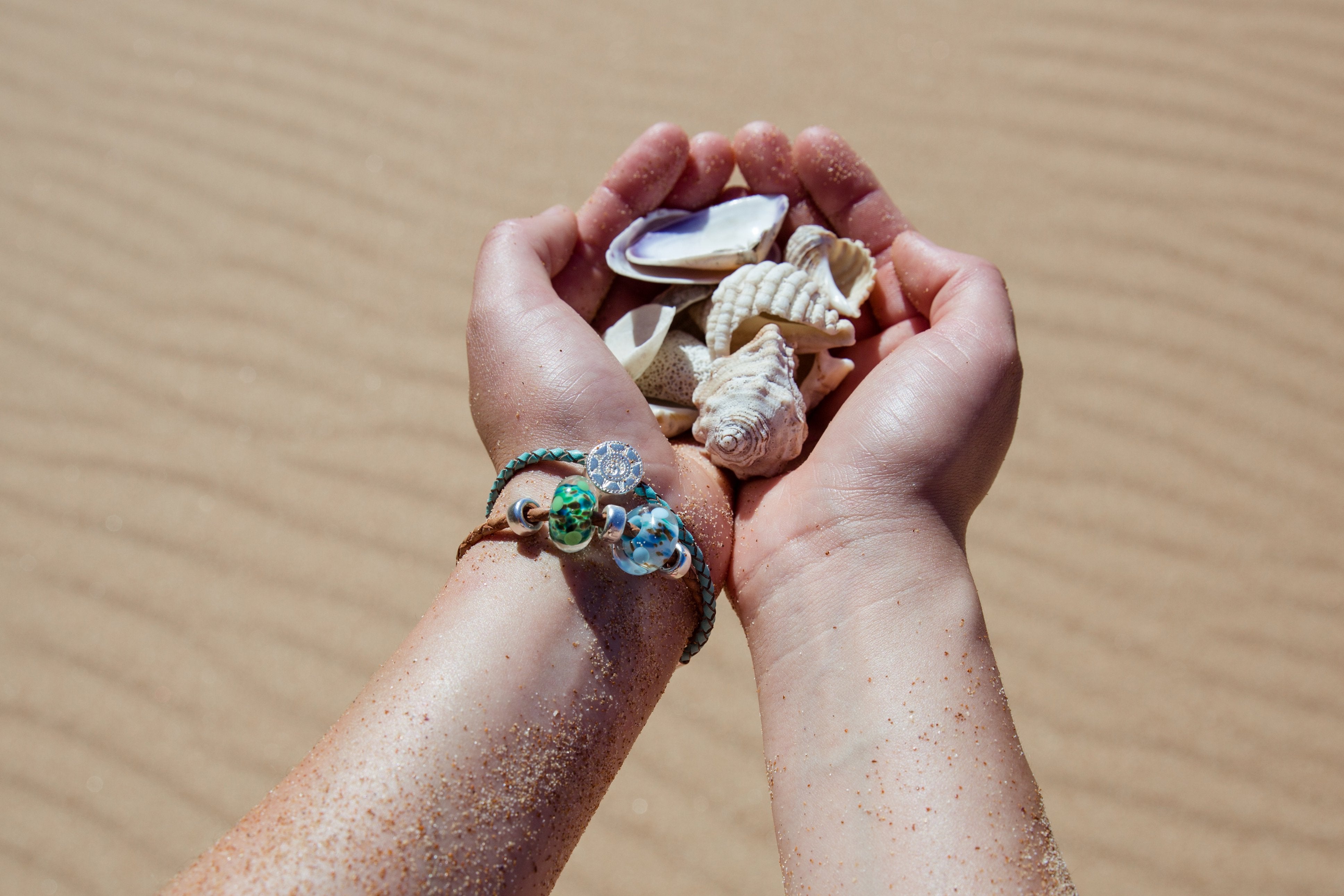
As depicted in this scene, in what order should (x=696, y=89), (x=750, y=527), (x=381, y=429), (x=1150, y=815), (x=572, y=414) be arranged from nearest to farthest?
(x=572, y=414) < (x=750, y=527) < (x=1150, y=815) < (x=381, y=429) < (x=696, y=89)

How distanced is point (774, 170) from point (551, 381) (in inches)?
36.1

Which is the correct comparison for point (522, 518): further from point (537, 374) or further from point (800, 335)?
point (800, 335)

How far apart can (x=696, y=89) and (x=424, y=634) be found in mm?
3160

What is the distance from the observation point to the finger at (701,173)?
232 cm

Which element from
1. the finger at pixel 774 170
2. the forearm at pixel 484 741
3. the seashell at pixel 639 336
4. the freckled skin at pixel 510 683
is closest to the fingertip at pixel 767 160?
the finger at pixel 774 170

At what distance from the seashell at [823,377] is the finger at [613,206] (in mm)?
549

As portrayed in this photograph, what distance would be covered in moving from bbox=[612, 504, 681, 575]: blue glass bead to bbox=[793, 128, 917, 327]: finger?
0.95 metres

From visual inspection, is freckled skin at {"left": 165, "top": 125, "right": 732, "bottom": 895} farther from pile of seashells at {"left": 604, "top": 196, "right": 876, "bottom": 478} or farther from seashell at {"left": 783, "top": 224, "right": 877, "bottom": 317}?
seashell at {"left": 783, "top": 224, "right": 877, "bottom": 317}

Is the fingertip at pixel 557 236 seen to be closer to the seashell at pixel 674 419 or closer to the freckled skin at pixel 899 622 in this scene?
the seashell at pixel 674 419

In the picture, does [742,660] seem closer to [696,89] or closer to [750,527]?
[750,527]

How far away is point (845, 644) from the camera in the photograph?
1671 millimetres

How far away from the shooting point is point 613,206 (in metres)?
2.24

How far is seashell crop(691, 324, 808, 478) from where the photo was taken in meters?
1.86

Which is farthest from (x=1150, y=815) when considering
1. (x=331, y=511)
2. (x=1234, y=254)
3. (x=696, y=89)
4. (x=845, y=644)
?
(x=696, y=89)
